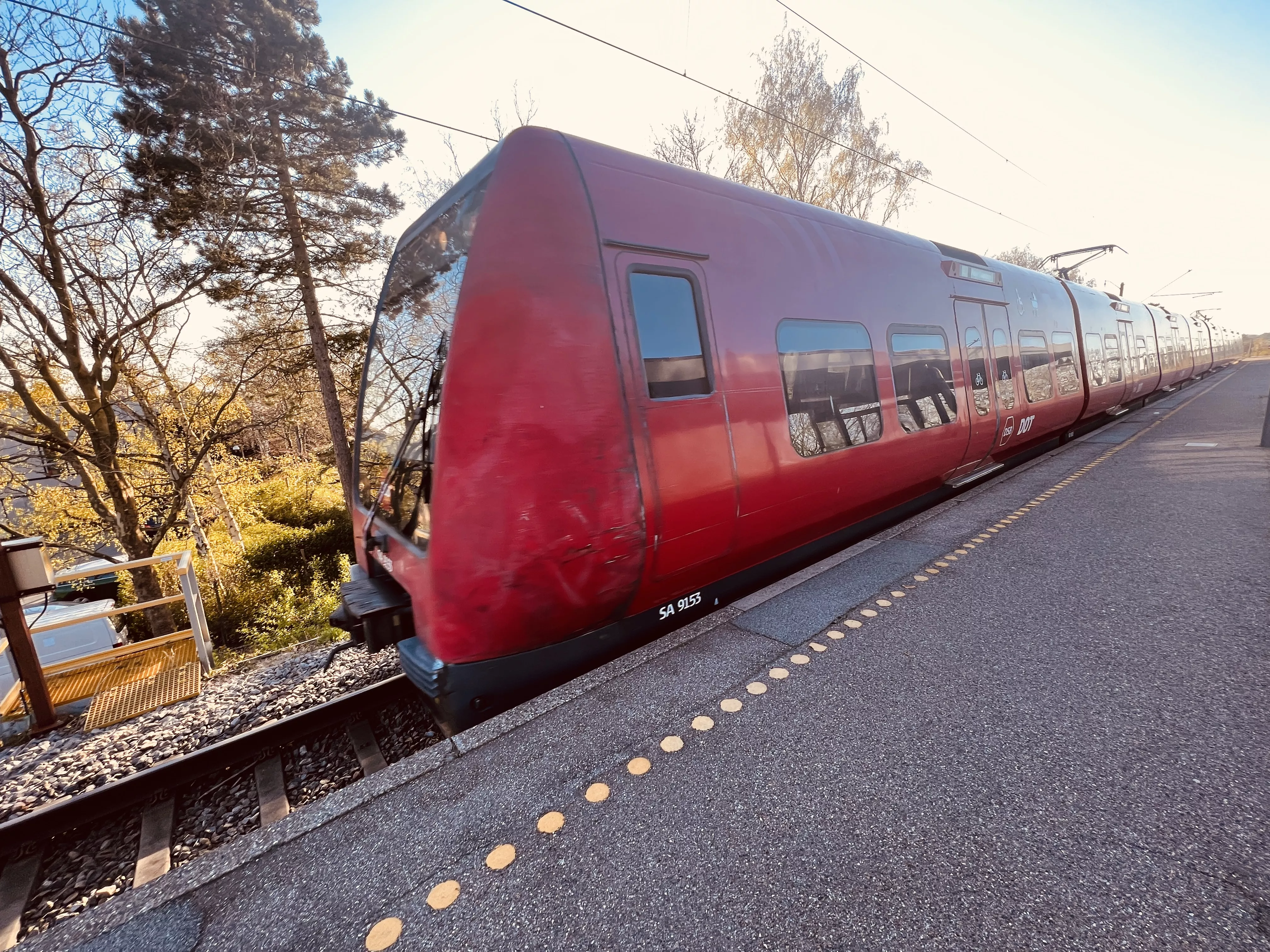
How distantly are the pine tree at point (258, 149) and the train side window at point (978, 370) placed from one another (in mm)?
7570

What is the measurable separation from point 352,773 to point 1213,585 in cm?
551

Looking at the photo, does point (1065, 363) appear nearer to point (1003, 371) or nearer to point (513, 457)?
point (1003, 371)

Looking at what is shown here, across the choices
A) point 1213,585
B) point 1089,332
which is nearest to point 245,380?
point 1213,585

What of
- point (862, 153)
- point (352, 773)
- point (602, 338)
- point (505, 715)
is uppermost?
point (862, 153)

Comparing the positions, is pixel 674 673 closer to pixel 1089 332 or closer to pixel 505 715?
pixel 505 715

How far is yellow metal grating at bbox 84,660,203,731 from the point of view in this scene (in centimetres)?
383

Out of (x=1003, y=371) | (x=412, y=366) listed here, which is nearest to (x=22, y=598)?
(x=412, y=366)

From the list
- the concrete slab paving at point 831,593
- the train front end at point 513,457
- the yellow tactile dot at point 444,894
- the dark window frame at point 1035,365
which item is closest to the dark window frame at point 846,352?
the concrete slab paving at point 831,593

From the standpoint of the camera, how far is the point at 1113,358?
1032 centimetres

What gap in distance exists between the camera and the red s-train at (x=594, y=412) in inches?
85.7

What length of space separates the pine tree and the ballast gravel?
322 centimetres

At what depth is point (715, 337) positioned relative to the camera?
2.78 metres

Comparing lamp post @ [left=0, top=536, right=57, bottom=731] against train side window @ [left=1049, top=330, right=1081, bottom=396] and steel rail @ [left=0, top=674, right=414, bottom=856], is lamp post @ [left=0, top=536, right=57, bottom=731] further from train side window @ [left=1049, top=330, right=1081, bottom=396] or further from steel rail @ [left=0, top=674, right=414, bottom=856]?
train side window @ [left=1049, top=330, right=1081, bottom=396]

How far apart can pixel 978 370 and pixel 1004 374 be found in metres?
0.86
